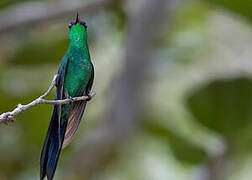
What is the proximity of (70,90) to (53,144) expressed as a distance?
0.33 ft

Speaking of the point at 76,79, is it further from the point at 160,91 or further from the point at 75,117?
the point at 160,91

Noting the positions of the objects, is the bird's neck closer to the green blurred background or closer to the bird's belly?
the bird's belly

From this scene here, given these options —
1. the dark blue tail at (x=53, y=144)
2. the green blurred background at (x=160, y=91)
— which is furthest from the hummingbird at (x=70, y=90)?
the green blurred background at (x=160, y=91)


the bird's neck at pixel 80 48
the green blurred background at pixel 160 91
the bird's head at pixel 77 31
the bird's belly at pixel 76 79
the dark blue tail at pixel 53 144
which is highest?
the green blurred background at pixel 160 91

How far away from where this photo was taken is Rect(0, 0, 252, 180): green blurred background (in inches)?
117

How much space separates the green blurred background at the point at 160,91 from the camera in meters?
2.96

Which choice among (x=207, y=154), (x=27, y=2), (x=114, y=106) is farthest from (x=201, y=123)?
(x=27, y=2)

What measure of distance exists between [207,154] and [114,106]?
561 mm

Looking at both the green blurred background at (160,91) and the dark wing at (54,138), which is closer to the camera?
the dark wing at (54,138)

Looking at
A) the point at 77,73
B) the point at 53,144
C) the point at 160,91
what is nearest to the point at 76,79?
the point at 77,73

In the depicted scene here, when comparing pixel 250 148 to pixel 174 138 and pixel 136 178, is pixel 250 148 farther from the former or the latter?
pixel 136 178

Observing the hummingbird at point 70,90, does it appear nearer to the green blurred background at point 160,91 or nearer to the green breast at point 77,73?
the green breast at point 77,73

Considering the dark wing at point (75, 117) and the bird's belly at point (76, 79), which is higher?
the bird's belly at point (76, 79)

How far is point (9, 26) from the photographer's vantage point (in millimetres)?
3148
